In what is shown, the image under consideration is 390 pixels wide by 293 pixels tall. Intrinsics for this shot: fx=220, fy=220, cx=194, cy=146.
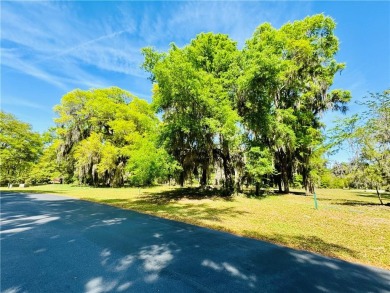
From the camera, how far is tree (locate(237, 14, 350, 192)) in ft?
53.7

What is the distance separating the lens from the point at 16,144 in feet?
87.3

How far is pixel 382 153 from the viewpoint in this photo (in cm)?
1065

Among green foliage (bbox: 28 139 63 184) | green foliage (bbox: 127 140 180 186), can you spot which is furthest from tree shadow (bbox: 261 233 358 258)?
green foliage (bbox: 28 139 63 184)

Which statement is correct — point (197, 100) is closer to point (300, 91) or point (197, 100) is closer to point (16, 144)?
point (300, 91)

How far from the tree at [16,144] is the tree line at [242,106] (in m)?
19.3

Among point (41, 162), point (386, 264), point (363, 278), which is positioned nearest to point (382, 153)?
point (386, 264)

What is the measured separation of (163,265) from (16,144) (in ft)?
102

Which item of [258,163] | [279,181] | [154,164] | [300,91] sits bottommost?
[279,181]

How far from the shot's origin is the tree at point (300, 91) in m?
16.4

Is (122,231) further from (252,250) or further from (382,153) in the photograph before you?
(382,153)

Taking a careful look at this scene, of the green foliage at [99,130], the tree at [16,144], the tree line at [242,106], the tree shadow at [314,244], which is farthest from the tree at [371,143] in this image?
the tree at [16,144]

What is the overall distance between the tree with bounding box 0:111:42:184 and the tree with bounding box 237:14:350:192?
90.2 ft

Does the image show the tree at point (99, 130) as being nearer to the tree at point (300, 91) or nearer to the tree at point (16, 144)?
the tree at point (16, 144)

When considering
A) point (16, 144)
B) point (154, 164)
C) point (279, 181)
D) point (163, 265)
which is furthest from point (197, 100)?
point (16, 144)
